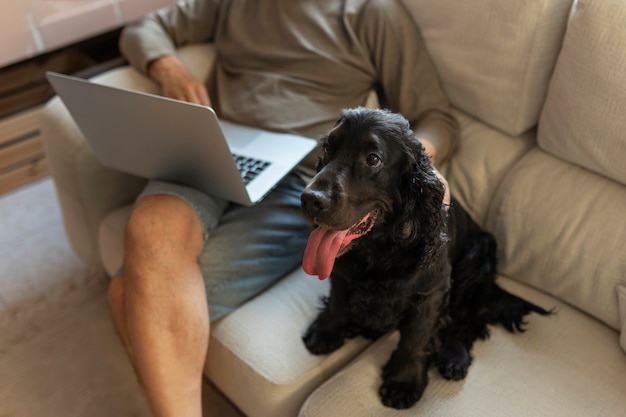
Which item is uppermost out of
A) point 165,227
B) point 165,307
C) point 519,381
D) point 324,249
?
point 324,249

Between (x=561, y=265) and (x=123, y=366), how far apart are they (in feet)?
4.21

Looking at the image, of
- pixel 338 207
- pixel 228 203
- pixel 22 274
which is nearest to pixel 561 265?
pixel 338 207

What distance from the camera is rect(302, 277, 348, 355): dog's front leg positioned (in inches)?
51.0

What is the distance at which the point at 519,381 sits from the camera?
122 centimetres

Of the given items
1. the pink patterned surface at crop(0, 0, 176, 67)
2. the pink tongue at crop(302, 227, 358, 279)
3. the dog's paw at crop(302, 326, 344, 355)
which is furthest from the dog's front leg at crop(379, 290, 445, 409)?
the pink patterned surface at crop(0, 0, 176, 67)

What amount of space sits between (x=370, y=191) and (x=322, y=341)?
464 millimetres

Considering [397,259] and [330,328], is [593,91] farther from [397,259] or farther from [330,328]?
[330,328]

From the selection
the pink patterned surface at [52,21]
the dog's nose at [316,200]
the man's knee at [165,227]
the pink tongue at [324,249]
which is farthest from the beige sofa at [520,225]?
the pink patterned surface at [52,21]

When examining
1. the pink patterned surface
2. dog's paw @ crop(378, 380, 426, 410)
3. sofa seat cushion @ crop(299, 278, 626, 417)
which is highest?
the pink patterned surface

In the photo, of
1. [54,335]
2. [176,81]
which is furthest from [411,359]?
[54,335]

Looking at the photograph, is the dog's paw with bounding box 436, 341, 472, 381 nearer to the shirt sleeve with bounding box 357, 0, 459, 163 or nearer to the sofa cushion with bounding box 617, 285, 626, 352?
the sofa cushion with bounding box 617, 285, 626, 352

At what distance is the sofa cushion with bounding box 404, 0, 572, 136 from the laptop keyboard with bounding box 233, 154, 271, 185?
57 centimetres

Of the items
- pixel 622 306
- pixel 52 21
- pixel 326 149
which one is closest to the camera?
pixel 326 149

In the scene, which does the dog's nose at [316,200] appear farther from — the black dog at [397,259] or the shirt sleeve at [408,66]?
the shirt sleeve at [408,66]
